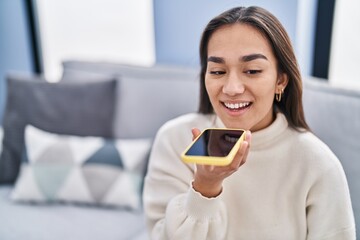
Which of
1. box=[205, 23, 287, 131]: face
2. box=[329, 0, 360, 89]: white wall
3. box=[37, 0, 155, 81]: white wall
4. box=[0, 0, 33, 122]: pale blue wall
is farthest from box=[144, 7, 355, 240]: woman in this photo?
box=[0, 0, 33, 122]: pale blue wall

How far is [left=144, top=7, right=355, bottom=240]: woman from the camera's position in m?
0.68

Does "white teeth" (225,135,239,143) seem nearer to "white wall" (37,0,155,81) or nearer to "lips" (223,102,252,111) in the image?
"lips" (223,102,252,111)

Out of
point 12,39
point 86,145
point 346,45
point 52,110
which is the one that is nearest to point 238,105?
point 346,45

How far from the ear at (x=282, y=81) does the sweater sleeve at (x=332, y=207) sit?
7.5 inches

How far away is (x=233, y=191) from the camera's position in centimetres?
80

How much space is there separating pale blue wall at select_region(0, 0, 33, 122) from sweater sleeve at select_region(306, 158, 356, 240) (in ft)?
5.87

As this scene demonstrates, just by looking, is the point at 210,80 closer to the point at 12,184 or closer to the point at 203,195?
the point at 203,195

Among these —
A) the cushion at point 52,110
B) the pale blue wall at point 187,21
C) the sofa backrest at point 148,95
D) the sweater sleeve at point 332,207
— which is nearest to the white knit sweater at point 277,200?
the sweater sleeve at point 332,207

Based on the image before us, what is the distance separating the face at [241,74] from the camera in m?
0.68

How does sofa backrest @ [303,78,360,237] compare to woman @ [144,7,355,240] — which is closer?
woman @ [144,7,355,240]

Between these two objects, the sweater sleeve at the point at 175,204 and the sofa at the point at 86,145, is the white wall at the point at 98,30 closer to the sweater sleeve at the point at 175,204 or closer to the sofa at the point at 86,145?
the sofa at the point at 86,145

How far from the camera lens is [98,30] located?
5.83 ft

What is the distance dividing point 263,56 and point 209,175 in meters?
0.24

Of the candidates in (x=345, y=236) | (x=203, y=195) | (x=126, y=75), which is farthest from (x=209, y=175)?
(x=126, y=75)
